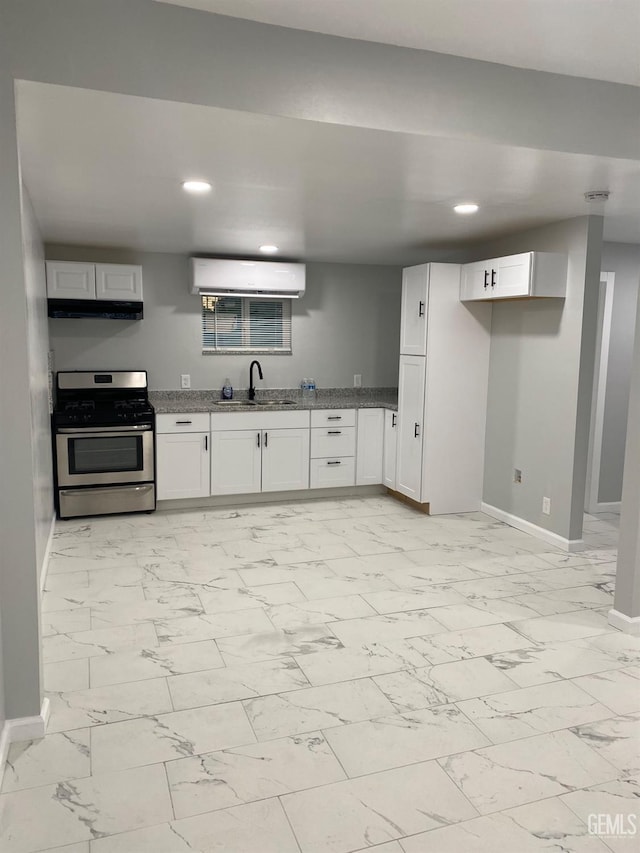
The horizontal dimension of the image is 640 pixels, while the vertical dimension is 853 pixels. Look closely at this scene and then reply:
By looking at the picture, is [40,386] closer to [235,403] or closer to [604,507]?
[235,403]

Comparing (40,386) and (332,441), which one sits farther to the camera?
(332,441)

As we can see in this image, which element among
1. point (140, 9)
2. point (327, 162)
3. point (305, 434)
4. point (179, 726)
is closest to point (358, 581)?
point (179, 726)

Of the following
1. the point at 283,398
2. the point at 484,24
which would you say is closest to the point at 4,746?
the point at 484,24

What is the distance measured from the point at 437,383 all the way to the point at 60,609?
3089mm

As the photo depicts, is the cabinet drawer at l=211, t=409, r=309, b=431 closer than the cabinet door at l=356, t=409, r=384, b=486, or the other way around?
the cabinet drawer at l=211, t=409, r=309, b=431

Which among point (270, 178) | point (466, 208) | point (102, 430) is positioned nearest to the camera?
point (270, 178)

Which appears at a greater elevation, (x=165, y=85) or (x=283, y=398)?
(x=165, y=85)

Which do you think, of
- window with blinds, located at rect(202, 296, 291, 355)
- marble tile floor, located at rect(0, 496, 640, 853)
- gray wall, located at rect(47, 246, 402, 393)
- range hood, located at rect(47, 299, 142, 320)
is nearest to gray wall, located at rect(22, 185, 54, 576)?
range hood, located at rect(47, 299, 142, 320)

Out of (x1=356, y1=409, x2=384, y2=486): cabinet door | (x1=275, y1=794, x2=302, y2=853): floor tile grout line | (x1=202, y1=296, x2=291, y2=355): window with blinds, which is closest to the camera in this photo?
(x1=275, y1=794, x2=302, y2=853): floor tile grout line

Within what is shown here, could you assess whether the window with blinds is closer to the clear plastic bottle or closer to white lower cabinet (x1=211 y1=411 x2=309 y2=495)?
the clear plastic bottle

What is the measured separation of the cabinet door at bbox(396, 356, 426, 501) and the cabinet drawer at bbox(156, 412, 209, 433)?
1.63 m

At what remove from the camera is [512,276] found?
4285mm

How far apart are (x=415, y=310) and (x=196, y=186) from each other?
2.33 meters

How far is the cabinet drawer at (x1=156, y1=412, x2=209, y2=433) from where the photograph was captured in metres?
5.07
